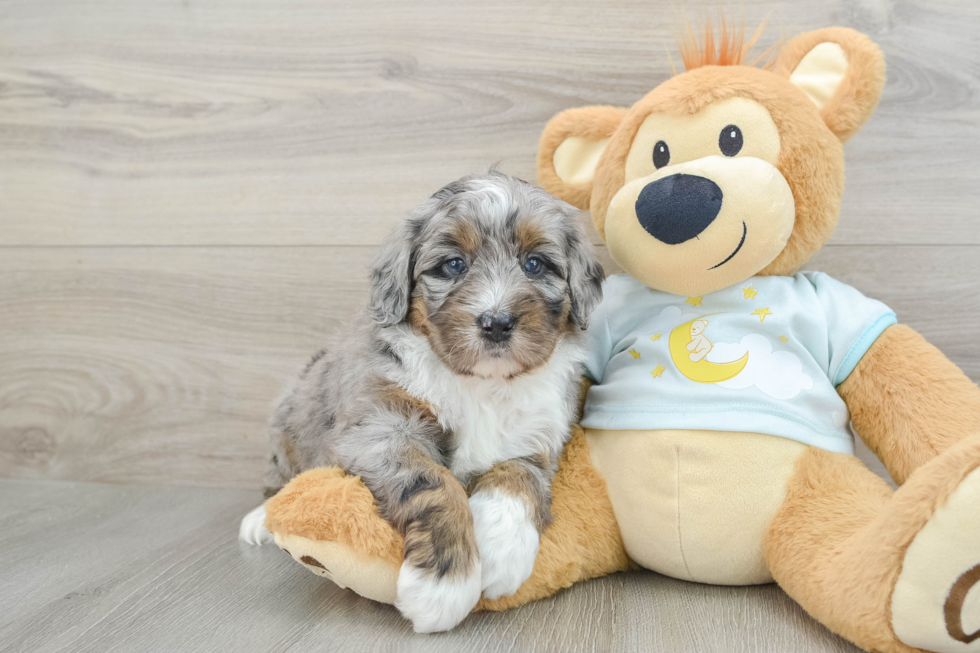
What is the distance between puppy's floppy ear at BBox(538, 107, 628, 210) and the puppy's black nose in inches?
24.9

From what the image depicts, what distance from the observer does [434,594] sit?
4.39 ft

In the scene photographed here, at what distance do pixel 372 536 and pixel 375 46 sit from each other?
1.65m

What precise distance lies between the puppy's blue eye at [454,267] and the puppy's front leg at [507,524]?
449mm

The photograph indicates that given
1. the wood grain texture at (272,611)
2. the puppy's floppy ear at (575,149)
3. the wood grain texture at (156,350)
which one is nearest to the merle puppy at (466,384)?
the wood grain texture at (272,611)

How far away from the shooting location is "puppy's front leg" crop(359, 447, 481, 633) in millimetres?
1342

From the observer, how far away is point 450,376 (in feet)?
5.31

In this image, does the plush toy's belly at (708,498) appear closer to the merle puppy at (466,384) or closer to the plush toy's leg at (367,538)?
the plush toy's leg at (367,538)

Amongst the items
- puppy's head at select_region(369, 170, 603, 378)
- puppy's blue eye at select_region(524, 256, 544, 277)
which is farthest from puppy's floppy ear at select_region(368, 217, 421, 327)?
puppy's blue eye at select_region(524, 256, 544, 277)

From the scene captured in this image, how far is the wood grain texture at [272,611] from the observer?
141cm

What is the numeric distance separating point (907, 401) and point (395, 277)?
1.17 metres

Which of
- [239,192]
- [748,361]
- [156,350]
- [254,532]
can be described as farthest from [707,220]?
[156,350]

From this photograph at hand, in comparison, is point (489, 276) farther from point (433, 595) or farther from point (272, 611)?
point (272, 611)

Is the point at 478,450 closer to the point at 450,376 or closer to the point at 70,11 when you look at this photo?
the point at 450,376

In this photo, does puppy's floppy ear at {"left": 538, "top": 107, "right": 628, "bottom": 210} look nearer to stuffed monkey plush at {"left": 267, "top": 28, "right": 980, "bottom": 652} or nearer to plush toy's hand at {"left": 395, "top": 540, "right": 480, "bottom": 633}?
stuffed monkey plush at {"left": 267, "top": 28, "right": 980, "bottom": 652}
